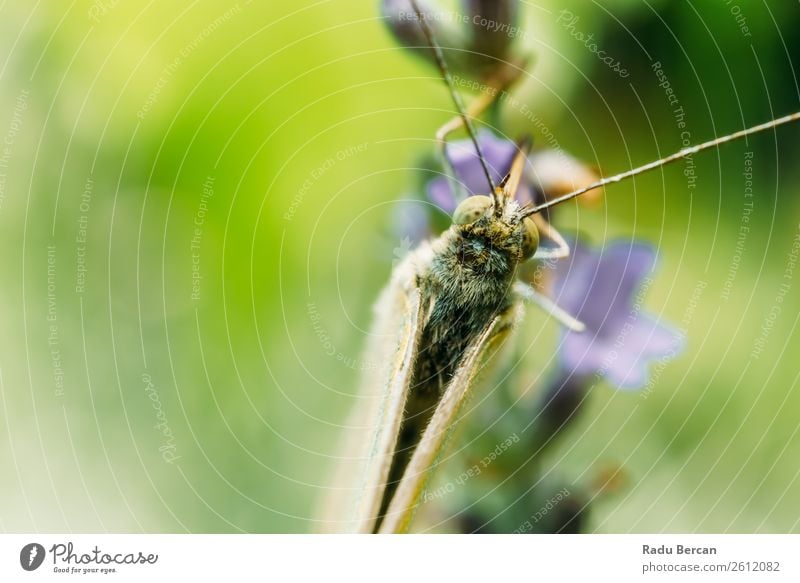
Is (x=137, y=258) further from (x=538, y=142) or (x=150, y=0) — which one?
(x=538, y=142)

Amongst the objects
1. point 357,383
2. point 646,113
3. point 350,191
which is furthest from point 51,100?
point 646,113

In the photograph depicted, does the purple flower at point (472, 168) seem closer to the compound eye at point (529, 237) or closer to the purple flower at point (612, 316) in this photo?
the compound eye at point (529, 237)

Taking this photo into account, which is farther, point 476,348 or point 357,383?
point 357,383
